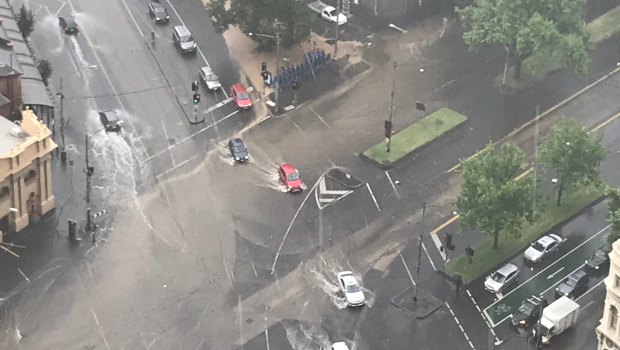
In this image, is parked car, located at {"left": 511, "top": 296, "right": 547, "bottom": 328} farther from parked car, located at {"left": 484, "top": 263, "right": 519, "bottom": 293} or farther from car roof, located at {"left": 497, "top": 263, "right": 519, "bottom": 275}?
car roof, located at {"left": 497, "top": 263, "right": 519, "bottom": 275}

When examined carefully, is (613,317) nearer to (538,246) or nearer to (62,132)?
(538,246)

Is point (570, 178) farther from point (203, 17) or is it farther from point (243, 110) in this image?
point (203, 17)

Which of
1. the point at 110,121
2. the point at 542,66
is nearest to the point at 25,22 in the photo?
the point at 110,121

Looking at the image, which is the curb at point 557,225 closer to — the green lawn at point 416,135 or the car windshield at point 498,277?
the car windshield at point 498,277

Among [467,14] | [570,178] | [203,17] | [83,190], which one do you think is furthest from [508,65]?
→ [83,190]

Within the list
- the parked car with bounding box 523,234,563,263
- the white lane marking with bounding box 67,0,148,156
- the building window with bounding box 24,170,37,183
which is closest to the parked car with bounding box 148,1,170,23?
the white lane marking with bounding box 67,0,148,156
